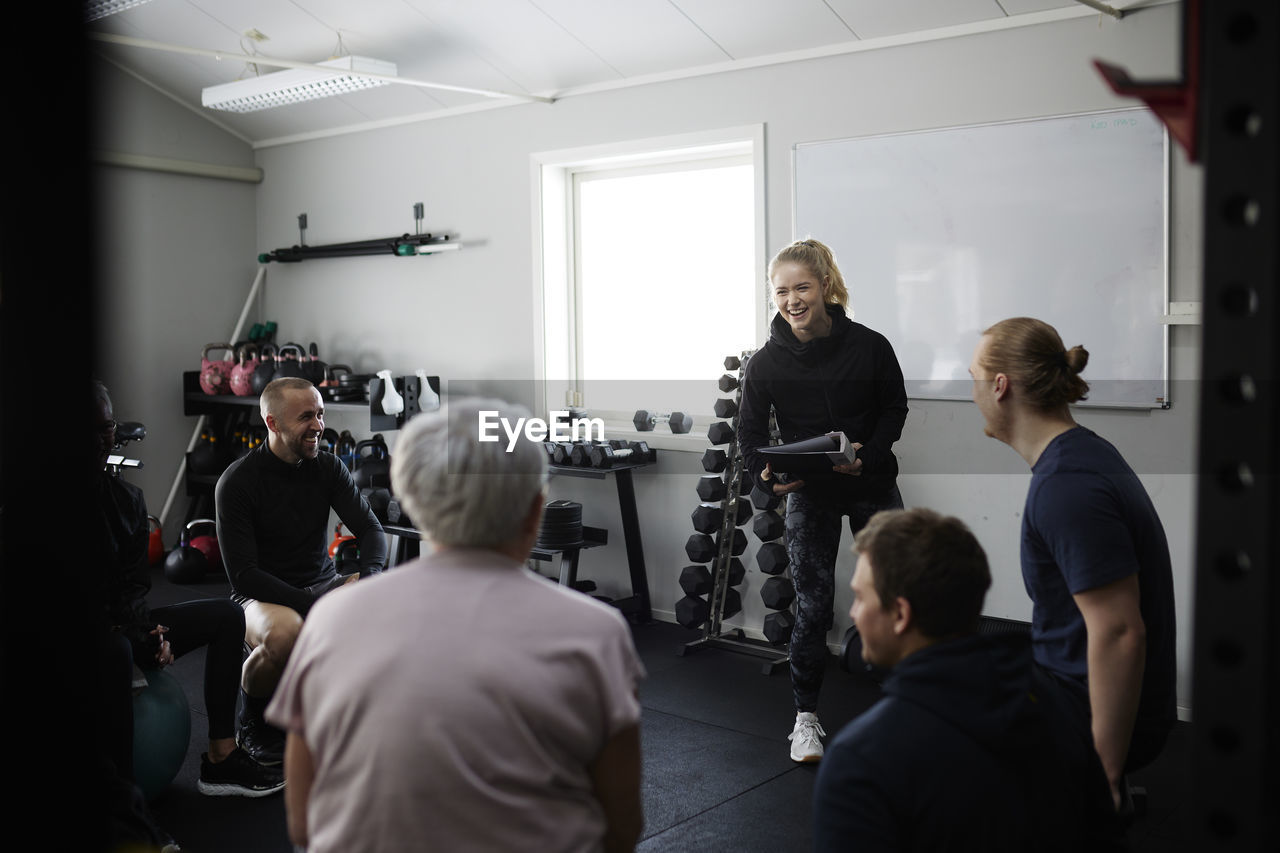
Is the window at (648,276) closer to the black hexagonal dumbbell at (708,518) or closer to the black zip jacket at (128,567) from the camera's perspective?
the black hexagonal dumbbell at (708,518)

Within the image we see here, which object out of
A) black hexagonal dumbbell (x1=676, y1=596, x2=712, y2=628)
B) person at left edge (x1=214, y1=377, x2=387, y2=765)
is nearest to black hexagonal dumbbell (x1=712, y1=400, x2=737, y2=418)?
black hexagonal dumbbell (x1=676, y1=596, x2=712, y2=628)

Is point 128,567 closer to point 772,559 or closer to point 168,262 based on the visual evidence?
point 772,559

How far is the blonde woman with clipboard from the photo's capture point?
3221mm

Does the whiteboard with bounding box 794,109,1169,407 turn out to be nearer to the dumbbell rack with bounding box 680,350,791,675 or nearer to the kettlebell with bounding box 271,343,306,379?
the dumbbell rack with bounding box 680,350,791,675

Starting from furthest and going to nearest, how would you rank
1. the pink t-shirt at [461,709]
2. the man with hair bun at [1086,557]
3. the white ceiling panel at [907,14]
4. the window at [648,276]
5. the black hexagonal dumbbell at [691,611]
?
the window at [648,276] < the black hexagonal dumbbell at [691,611] < the white ceiling panel at [907,14] < the man with hair bun at [1086,557] < the pink t-shirt at [461,709]

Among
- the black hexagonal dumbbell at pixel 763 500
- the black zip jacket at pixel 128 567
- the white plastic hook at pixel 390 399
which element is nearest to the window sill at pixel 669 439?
the black hexagonal dumbbell at pixel 763 500

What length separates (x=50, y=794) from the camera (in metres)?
0.49

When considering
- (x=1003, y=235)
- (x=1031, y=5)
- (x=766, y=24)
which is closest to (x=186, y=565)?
(x=766, y=24)

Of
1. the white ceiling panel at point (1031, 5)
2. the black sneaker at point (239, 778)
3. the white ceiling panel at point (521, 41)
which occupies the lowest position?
the black sneaker at point (239, 778)

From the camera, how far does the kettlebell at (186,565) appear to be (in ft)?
19.2

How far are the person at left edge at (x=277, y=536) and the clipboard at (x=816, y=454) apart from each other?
1327mm

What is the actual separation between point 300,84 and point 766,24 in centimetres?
A: 217

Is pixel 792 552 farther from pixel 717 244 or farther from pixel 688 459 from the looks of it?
pixel 717 244

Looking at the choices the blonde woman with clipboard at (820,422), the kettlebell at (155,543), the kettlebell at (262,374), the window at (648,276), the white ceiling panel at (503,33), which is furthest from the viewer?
the kettlebell at (155,543)
